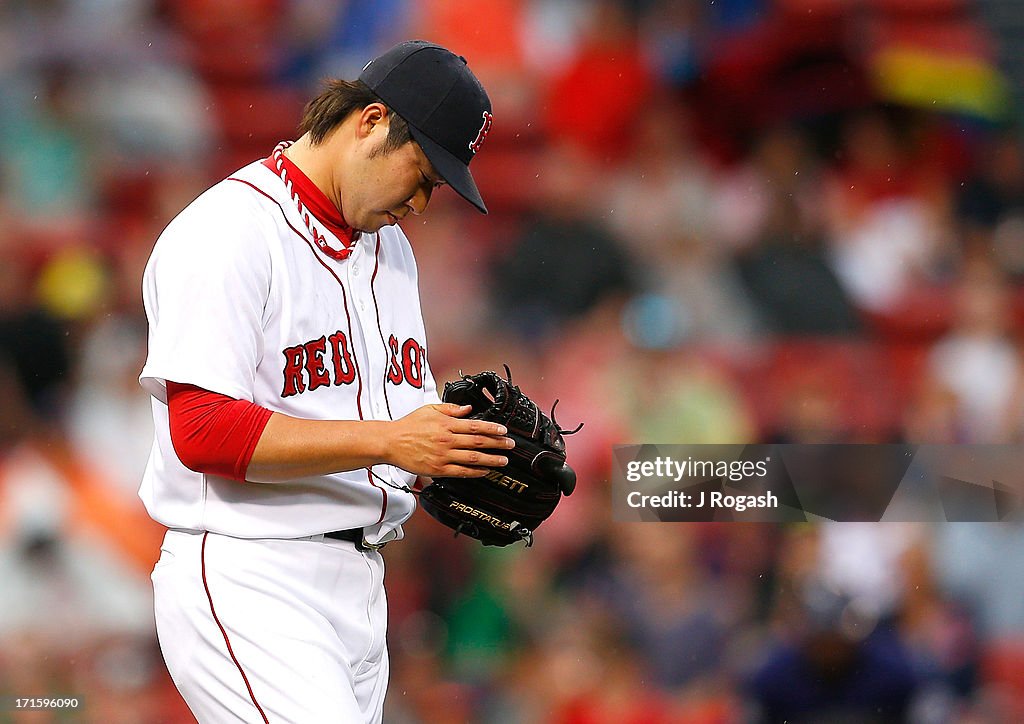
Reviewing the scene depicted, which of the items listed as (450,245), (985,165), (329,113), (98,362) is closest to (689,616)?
(450,245)

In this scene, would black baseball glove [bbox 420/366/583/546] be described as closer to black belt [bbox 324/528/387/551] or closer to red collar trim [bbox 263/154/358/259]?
black belt [bbox 324/528/387/551]

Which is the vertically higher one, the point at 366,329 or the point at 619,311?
the point at 619,311

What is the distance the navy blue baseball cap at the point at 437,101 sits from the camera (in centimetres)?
160

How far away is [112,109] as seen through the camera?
3.32 metres

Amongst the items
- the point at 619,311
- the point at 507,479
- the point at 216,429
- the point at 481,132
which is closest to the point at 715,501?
the point at 619,311

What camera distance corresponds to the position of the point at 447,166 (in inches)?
63.2

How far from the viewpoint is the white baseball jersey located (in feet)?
4.82

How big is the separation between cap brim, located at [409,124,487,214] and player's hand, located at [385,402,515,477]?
0.31 metres

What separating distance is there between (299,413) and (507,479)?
30 centimetres

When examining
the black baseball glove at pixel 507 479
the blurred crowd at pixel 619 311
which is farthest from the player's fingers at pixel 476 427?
the blurred crowd at pixel 619 311

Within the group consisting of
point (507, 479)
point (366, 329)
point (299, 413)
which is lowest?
point (507, 479)

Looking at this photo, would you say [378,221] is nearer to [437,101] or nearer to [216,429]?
[437,101]

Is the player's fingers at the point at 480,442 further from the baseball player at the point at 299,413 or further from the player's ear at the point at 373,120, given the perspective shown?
the player's ear at the point at 373,120

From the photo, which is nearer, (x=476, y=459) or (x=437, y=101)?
(x=476, y=459)
